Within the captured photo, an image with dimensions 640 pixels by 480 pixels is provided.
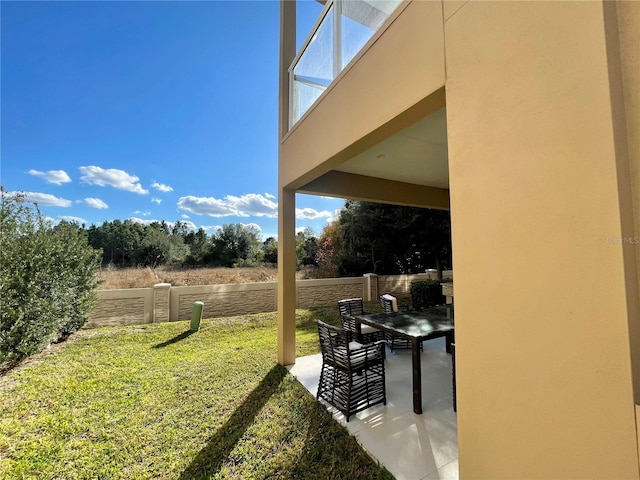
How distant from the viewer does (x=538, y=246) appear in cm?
123

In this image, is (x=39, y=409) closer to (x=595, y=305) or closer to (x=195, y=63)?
(x=595, y=305)

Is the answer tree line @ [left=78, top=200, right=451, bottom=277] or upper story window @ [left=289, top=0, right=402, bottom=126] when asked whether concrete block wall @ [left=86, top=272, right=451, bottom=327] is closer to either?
tree line @ [left=78, top=200, right=451, bottom=277]

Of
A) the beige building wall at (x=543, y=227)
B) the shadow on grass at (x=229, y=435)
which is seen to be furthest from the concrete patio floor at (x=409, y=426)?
the beige building wall at (x=543, y=227)

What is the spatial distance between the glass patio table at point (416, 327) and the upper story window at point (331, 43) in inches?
142

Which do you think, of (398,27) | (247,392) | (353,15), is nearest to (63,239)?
(247,392)

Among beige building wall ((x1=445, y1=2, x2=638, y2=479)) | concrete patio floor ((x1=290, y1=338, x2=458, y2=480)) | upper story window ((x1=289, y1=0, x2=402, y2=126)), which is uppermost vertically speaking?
upper story window ((x1=289, y1=0, x2=402, y2=126))

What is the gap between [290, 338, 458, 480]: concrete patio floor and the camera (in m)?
2.56

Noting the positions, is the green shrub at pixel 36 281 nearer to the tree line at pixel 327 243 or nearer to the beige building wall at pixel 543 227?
the tree line at pixel 327 243

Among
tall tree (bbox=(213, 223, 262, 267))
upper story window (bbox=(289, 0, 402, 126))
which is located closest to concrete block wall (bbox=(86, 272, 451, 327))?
upper story window (bbox=(289, 0, 402, 126))

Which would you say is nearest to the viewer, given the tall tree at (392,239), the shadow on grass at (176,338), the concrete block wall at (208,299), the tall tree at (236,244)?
the shadow on grass at (176,338)

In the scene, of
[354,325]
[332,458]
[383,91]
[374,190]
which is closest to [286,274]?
[354,325]

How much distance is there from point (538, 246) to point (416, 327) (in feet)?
10.9

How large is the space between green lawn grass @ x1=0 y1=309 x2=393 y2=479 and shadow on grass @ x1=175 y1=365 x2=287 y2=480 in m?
0.01

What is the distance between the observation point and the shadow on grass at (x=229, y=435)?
8.50 ft
